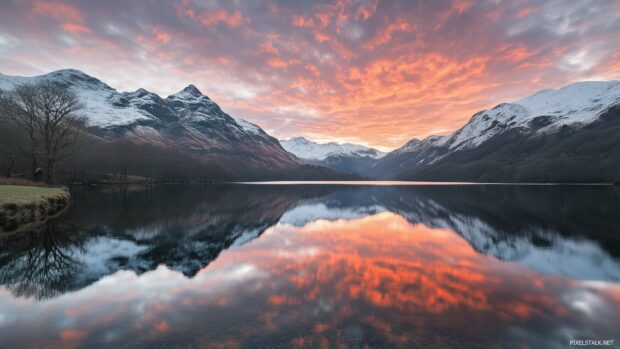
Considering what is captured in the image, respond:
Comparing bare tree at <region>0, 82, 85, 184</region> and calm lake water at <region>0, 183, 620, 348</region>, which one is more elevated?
bare tree at <region>0, 82, 85, 184</region>

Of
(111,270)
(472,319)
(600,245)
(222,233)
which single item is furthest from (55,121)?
(600,245)

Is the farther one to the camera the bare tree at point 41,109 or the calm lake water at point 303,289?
the bare tree at point 41,109

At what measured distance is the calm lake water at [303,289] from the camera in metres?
9.49

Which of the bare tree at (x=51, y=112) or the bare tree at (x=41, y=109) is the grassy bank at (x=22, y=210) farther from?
the bare tree at (x=41, y=109)

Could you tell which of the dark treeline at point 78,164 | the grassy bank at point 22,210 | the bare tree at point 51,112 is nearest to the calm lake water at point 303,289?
the grassy bank at point 22,210

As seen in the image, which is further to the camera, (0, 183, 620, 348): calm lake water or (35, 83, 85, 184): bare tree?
(35, 83, 85, 184): bare tree

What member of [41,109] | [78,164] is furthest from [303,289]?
[78,164]

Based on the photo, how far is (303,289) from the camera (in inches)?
554

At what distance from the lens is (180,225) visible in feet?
106

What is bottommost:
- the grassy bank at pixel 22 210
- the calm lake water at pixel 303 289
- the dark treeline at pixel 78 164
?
the calm lake water at pixel 303 289

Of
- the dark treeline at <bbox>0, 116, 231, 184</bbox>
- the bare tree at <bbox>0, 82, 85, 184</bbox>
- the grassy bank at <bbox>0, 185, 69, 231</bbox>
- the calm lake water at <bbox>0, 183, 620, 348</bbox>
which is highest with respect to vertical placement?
the bare tree at <bbox>0, 82, 85, 184</bbox>

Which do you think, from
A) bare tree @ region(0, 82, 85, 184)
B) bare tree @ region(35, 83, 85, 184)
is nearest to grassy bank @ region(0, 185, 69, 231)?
bare tree @ region(35, 83, 85, 184)

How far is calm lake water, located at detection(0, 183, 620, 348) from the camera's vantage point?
949 cm

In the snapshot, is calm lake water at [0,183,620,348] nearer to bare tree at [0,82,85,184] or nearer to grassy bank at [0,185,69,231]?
grassy bank at [0,185,69,231]
